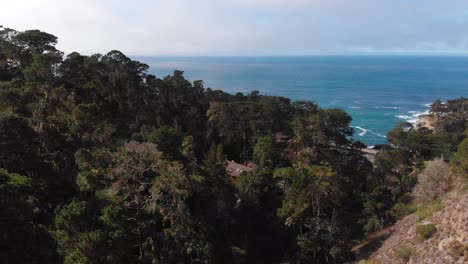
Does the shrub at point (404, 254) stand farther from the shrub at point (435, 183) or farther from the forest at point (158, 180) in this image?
the shrub at point (435, 183)

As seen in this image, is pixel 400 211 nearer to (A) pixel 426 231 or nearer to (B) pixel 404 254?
(A) pixel 426 231

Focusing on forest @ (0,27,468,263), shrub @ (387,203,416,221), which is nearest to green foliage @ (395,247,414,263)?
forest @ (0,27,468,263)

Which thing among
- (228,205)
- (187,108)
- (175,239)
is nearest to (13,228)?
(175,239)

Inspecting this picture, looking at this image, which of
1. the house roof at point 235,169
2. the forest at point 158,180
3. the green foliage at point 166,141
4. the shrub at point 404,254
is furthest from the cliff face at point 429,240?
the house roof at point 235,169

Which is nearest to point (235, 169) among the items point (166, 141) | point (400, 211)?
point (166, 141)

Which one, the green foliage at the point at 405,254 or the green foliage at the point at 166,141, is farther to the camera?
the green foliage at the point at 166,141

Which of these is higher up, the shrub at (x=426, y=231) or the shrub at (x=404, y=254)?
the shrub at (x=426, y=231)

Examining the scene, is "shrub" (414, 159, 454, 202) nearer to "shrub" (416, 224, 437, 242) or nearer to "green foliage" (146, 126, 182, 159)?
"shrub" (416, 224, 437, 242)

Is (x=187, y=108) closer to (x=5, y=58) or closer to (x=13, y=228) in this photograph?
(x=5, y=58)
